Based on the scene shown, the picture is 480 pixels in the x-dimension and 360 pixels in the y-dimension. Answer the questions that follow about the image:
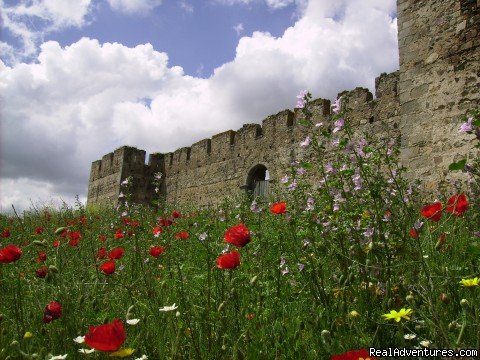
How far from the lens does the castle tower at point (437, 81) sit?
5168 millimetres

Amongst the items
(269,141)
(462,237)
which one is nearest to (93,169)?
(269,141)

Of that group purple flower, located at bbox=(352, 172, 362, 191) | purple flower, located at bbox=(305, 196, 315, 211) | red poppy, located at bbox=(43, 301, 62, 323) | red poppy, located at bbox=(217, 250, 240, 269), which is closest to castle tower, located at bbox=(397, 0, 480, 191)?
purple flower, located at bbox=(305, 196, 315, 211)

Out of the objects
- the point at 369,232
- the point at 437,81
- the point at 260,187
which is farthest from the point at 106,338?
the point at 260,187

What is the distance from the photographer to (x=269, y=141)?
487 inches

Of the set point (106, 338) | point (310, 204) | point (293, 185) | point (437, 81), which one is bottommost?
point (106, 338)

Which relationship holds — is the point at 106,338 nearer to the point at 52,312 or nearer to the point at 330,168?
the point at 52,312

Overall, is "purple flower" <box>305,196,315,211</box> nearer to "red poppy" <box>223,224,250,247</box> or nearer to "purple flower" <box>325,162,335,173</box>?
"purple flower" <box>325,162,335,173</box>

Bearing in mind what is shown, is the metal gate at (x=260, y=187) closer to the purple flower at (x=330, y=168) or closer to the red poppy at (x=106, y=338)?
the purple flower at (x=330, y=168)

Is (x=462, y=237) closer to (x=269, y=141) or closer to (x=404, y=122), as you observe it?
(x=404, y=122)

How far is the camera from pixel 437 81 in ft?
17.9

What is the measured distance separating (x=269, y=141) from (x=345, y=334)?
10.8m

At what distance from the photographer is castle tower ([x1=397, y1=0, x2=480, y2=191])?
5.17m

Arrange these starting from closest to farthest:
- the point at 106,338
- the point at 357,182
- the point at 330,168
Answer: the point at 106,338 → the point at 357,182 → the point at 330,168

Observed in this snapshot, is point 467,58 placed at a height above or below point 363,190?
above
